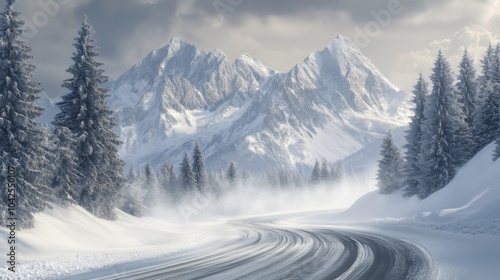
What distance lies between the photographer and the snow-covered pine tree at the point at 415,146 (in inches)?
1618

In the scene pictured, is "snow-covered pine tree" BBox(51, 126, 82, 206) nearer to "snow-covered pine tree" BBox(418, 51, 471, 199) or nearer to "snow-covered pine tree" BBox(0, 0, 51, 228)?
"snow-covered pine tree" BBox(0, 0, 51, 228)

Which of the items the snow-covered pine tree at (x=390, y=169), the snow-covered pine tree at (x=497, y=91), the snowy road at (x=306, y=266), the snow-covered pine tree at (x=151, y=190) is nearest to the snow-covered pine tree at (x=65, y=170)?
the snowy road at (x=306, y=266)

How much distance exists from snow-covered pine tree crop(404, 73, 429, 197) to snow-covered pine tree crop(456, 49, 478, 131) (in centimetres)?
518

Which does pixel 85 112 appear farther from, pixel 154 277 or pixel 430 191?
pixel 430 191

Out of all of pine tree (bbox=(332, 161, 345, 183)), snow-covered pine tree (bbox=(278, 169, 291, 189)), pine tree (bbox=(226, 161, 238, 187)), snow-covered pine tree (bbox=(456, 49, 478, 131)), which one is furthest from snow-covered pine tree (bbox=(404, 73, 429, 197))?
snow-covered pine tree (bbox=(278, 169, 291, 189))

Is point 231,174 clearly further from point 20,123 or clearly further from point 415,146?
point 20,123

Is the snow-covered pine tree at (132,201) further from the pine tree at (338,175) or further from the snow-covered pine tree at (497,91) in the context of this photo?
the pine tree at (338,175)

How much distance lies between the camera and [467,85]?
1847 inches

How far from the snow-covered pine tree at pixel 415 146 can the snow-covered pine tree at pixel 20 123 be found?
3426cm

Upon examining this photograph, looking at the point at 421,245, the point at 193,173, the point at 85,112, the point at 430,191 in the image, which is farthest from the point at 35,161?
the point at 193,173

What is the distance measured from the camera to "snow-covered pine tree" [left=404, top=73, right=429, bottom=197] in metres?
41.1

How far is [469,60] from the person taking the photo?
1882 inches

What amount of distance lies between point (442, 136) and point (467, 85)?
14.4 metres

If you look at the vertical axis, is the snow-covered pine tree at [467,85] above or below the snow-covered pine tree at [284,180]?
above
